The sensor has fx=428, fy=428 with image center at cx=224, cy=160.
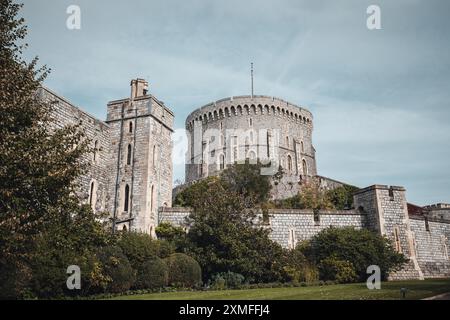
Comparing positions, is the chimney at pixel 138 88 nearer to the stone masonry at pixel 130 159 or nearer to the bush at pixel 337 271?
the stone masonry at pixel 130 159

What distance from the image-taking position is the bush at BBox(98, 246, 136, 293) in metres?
17.8

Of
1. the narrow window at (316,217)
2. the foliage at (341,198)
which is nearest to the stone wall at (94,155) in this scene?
the narrow window at (316,217)

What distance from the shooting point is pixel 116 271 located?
704 inches

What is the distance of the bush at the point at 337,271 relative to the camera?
73.4 ft

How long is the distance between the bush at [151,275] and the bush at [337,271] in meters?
9.03

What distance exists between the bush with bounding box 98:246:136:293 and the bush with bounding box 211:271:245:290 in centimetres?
413

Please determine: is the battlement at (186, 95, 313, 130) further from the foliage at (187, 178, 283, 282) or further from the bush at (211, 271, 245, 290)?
the bush at (211, 271, 245, 290)

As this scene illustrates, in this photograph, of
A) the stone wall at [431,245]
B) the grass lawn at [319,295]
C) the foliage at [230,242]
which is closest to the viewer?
the grass lawn at [319,295]

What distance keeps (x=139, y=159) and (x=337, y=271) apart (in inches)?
503

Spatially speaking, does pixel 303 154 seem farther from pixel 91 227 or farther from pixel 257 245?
pixel 91 227

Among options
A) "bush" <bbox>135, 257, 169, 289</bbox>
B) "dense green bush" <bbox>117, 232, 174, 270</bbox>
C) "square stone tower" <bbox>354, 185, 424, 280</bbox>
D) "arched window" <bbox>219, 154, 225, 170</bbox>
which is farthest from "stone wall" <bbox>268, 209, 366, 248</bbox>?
"arched window" <bbox>219, 154, 225, 170</bbox>

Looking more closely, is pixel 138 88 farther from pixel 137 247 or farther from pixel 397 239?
pixel 397 239

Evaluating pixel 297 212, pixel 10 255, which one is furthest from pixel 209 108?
pixel 10 255

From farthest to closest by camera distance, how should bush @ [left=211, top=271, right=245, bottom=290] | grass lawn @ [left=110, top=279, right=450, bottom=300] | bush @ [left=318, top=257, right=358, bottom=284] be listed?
bush @ [left=318, top=257, right=358, bottom=284], bush @ [left=211, top=271, right=245, bottom=290], grass lawn @ [left=110, top=279, right=450, bottom=300]
